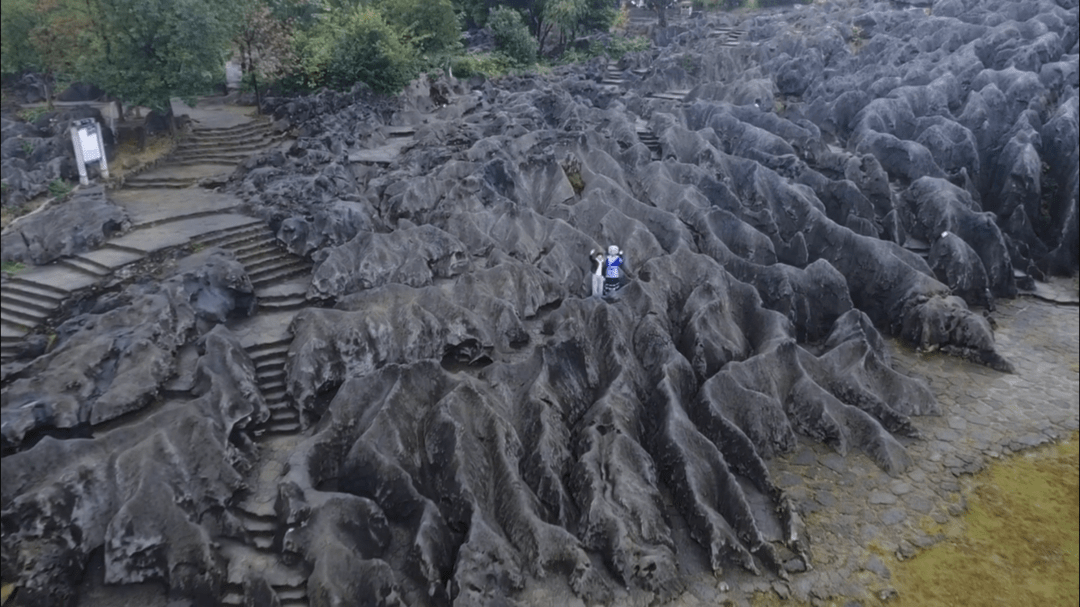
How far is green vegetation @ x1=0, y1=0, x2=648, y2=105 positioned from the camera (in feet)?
60.1

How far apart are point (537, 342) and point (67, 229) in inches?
539

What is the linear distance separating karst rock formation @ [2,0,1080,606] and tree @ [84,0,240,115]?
4.44 metres

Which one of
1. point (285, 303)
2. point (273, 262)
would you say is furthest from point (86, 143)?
point (285, 303)

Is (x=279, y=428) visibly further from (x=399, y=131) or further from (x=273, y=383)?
(x=399, y=131)

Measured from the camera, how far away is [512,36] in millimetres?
55688

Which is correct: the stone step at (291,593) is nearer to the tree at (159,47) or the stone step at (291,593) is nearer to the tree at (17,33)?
the tree at (17,33)

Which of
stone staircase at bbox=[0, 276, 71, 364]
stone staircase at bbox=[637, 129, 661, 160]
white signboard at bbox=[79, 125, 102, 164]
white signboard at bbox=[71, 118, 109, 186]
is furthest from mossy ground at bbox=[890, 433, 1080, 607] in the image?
stone staircase at bbox=[637, 129, 661, 160]

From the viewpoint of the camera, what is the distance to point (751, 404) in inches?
878

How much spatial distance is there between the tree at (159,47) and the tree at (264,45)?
417 centimetres

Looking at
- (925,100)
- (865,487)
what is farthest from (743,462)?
(925,100)

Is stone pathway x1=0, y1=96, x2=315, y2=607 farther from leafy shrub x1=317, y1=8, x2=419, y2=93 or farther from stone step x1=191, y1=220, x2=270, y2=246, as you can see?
leafy shrub x1=317, y1=8, x2=419, y2=93

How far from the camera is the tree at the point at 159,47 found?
825 inches

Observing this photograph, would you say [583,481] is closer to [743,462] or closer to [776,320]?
[743,462]

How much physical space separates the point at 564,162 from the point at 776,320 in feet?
50.4
